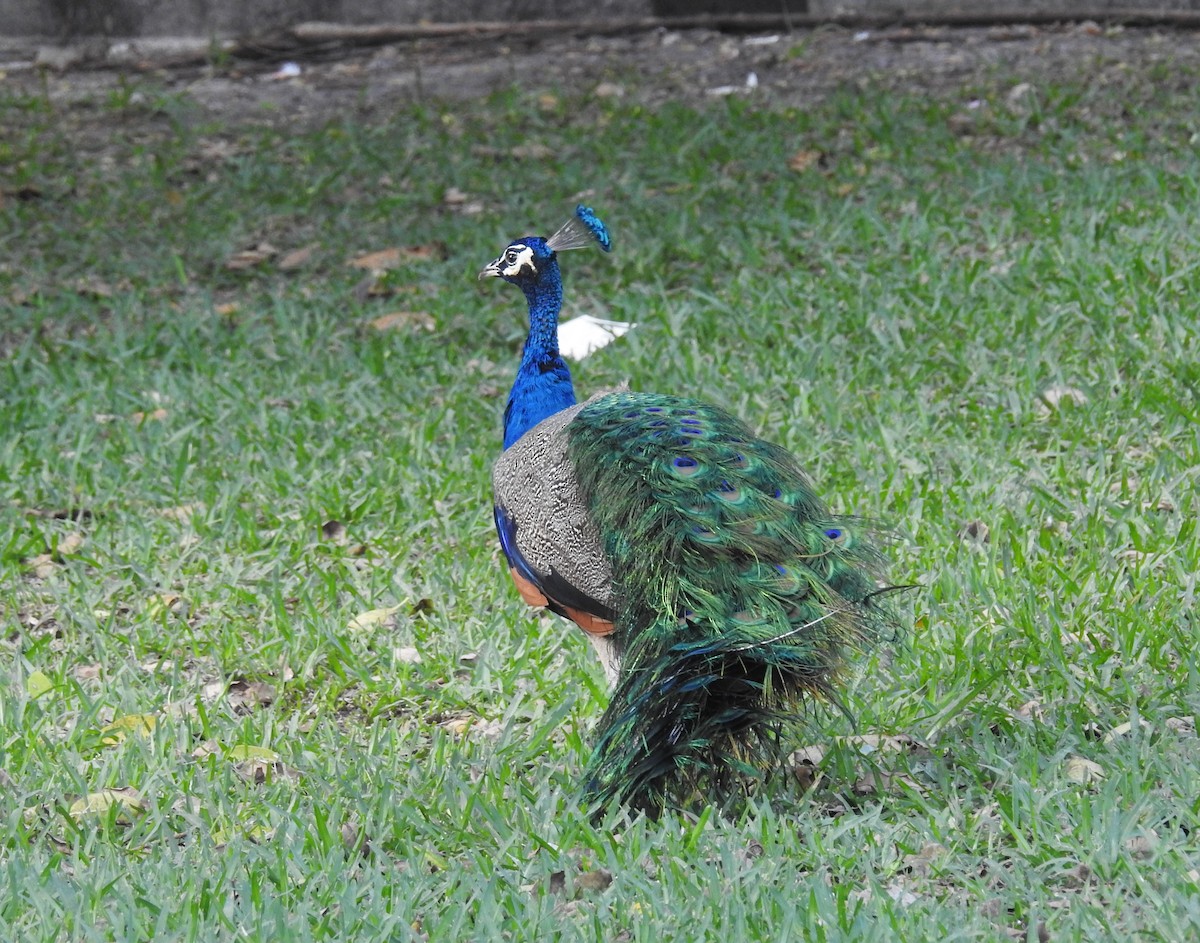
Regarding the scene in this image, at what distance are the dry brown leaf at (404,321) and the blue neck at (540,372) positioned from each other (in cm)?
242

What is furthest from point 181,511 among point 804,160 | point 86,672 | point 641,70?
point 641,70

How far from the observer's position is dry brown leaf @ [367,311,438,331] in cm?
641

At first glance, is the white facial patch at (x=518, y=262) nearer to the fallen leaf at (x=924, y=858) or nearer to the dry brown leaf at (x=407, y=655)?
the dry brown leaf at (x=407, y=655)

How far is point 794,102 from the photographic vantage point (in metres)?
8.50

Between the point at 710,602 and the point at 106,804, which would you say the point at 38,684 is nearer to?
the point at 106,804

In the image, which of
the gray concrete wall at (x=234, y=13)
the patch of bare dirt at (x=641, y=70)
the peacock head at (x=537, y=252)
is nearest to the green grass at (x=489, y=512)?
the patch of bare dirt at (x=641, y=70)

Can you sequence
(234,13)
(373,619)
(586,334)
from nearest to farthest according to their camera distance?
(373,619) < (586,334) < (234,13)

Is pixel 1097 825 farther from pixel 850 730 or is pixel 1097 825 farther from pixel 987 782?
pixel 850 730

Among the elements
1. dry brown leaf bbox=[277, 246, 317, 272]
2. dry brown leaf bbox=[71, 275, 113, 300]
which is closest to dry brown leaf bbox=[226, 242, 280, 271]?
dry brown leaf bbox=[277, 246, 317, 272]

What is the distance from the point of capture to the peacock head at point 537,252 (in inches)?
152

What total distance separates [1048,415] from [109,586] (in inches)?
122

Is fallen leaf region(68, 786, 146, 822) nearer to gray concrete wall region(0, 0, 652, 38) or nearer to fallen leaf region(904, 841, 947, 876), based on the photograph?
fallen leaf region(904, 841, 947, 876)

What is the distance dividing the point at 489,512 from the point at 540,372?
3.50ft

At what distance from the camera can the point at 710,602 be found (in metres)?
2.94
